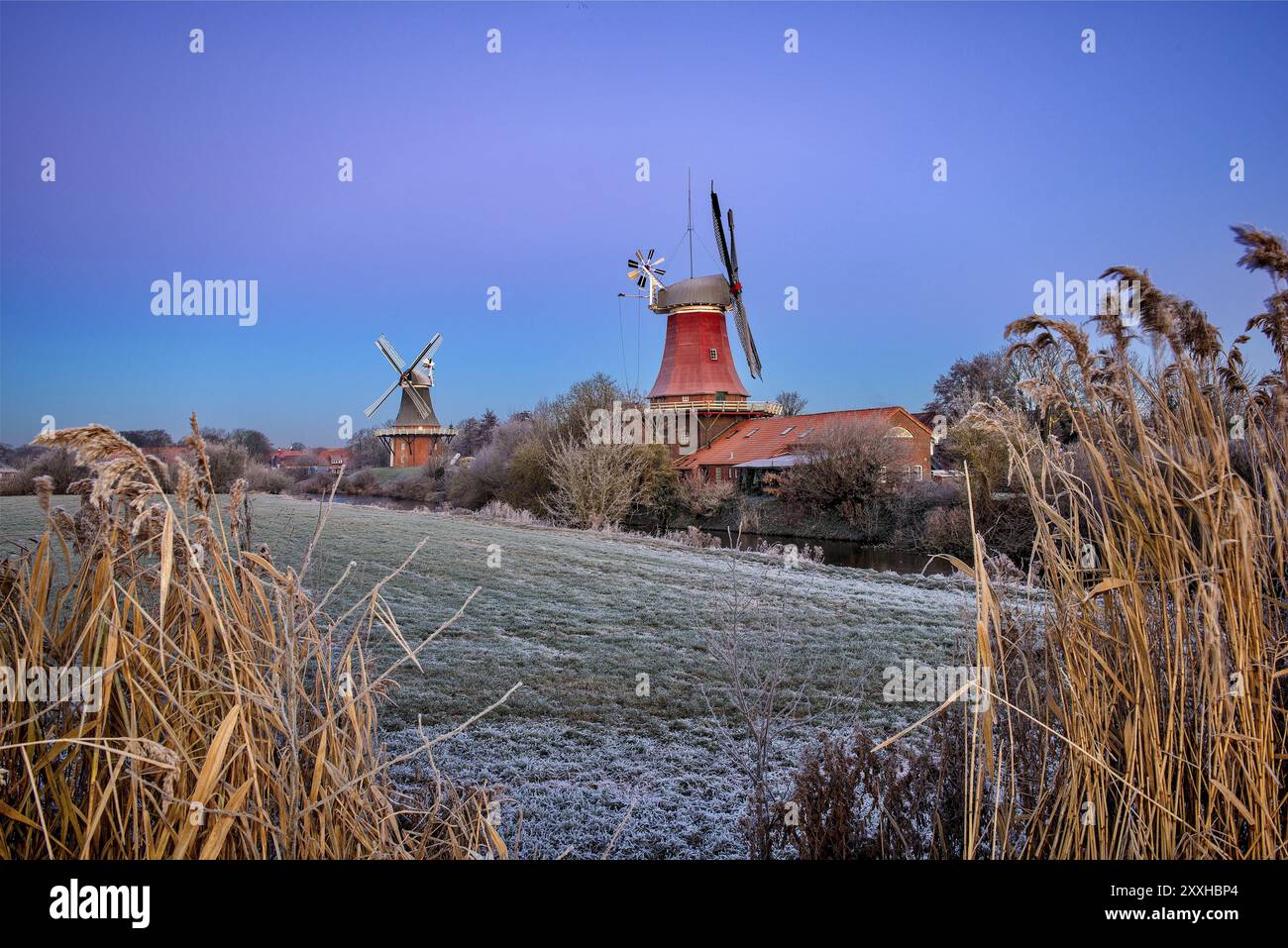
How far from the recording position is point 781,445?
1952 centimetres

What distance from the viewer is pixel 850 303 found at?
5.42 meters

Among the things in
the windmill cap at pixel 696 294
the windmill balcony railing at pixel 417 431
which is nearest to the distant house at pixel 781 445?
the windmill cap at pixel 696 294

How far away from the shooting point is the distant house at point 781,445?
14695 millimetres

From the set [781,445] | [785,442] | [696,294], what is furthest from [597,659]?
[696,294]

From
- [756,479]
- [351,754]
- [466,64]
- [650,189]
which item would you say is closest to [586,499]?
[756,479]

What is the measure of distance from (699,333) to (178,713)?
83.2 feet

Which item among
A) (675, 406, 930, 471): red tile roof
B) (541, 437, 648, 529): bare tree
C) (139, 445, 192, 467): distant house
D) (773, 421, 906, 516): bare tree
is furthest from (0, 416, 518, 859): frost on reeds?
(675, 406, 930, 471): red tile roof

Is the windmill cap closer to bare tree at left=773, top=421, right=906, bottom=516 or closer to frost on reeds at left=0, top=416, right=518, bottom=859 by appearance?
bare tree at left=773, top=421, right=906, bottom=516

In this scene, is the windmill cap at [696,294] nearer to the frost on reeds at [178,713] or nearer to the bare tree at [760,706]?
the bare tree at [760,706]

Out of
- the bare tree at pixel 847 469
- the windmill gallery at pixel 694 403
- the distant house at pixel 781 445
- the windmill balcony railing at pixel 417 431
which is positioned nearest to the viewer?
the bare tree at pixel 847 469

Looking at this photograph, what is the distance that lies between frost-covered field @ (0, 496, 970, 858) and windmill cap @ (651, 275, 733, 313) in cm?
1764

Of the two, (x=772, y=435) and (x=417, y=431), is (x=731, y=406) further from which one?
(x=417, y=431)

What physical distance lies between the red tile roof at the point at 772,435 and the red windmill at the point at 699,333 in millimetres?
2239
